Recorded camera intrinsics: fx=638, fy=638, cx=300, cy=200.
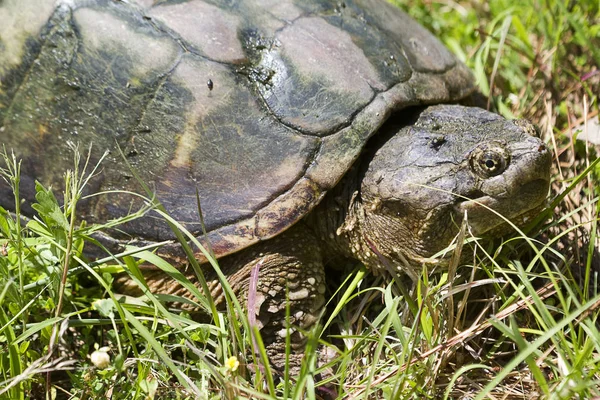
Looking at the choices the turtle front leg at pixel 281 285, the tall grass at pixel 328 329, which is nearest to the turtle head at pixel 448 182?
the tall grass at pixel 328 329

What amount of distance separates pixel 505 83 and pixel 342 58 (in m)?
1.54

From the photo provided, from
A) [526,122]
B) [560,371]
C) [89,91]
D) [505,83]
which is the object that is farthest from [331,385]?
[505,83]

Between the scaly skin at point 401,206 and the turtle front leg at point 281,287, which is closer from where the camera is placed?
the scaly skin at point 401,206

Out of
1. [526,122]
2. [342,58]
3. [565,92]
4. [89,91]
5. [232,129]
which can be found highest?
[565,92]

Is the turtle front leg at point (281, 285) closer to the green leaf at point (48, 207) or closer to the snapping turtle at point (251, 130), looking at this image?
the snapping turtle at point (251, 130)

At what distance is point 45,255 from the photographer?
2377 mm

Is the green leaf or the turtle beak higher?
the turtle beak

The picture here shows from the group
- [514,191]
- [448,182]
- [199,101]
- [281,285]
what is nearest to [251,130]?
[199,101]

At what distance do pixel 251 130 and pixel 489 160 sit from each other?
96cm

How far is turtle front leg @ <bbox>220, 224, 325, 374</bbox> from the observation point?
269cm

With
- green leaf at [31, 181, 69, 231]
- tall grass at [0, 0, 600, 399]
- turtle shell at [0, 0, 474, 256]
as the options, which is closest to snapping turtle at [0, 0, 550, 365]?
turtle shell at [0, 0, 474, 256]

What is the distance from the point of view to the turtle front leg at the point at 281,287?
269 cm

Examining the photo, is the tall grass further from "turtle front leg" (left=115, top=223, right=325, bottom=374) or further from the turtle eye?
the turtle eye

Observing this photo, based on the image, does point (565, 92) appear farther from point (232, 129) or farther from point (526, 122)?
point (232, 129)
